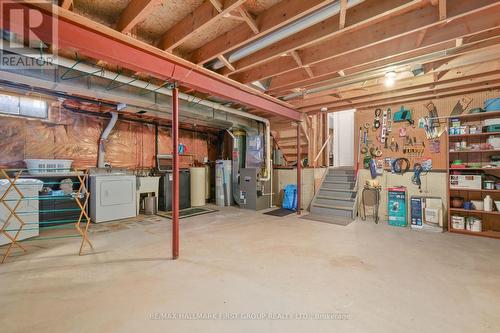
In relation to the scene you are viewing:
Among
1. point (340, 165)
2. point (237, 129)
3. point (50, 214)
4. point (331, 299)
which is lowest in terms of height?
point (331, 299)

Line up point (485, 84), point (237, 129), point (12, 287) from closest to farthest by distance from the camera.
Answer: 1. point (12, 287)
2. point (485, 84)
3. point (237, 129)

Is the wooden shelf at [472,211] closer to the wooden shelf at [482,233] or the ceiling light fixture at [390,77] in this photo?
the wooden shelf at [482,233]

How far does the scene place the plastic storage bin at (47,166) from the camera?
4102 millimetres

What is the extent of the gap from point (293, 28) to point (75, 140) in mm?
4987

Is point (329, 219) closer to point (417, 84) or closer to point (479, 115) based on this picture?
point (417, 84)

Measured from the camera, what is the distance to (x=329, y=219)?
493 centimetres

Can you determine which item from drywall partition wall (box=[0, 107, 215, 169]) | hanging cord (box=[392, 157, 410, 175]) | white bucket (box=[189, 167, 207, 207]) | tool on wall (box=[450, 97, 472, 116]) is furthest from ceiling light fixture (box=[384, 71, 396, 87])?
drywall partition wall (box=[0, 107, 215, 169])

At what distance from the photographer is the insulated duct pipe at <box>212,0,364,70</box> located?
6.77 ft

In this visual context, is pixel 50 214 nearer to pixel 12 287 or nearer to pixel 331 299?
pixel 12 287

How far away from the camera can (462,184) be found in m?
4.02

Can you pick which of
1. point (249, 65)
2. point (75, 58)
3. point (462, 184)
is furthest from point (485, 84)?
point (75, 58)

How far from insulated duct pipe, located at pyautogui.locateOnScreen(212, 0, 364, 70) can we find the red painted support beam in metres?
0.51

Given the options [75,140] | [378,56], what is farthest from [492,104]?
[75,140]

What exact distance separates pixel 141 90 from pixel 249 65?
2.01 m
